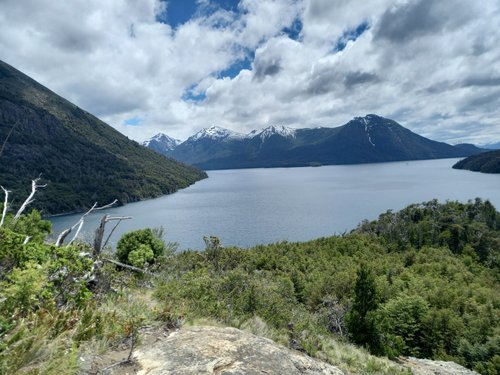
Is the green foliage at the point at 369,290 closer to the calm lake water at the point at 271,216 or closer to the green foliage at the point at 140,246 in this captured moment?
the green foliage at the point at 140,246

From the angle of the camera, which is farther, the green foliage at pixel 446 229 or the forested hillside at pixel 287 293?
the green foliage at pixel 446 229

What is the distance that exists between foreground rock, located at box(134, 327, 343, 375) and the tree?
61.3ft

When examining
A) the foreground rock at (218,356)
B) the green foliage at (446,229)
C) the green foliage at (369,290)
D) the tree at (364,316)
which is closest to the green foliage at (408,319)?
the green foliage at (369,290)

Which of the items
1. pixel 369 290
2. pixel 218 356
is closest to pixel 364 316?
pixel 369 290

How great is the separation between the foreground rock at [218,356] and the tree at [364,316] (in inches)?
736

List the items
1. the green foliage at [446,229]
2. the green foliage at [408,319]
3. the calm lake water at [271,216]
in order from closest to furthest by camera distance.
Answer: the green foliage at [408,319]
the green foliage at [446,229]
the calm lake water at [271,216]

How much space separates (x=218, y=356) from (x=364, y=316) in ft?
79.7

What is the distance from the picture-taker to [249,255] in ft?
179

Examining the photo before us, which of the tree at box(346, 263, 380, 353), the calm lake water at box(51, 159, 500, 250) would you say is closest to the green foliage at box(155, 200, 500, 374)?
the tree at box(346, 263, 380, 353)

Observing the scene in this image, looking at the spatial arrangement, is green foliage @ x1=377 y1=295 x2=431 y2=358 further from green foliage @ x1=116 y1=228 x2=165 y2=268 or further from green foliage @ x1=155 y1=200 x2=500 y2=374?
green foliage @ x1=116 y1=228 x2=165 y2=268

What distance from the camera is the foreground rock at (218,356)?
6.36m

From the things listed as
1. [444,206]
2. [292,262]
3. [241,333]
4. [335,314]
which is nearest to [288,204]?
[444,206]

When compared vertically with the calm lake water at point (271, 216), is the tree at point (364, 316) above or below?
above

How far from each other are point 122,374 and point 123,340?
1378mm
